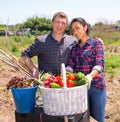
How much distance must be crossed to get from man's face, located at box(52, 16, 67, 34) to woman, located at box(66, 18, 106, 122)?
23 centimetres

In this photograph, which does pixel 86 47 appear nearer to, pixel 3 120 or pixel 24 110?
pixel 24 110

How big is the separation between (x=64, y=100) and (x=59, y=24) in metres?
0.95

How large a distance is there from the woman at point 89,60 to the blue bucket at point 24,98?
42cm

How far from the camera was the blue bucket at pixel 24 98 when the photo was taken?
2.91 metres

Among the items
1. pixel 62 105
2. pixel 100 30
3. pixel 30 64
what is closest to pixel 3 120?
pixel 30 64

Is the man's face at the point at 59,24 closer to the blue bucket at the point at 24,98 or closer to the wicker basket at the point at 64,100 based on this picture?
the blue bucket at the point at 24,98

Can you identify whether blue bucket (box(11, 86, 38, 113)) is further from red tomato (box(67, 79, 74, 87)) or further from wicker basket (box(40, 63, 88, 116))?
red tomato (box(67, 79, 74, 87))

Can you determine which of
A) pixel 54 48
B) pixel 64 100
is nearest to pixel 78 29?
pixel 54 48

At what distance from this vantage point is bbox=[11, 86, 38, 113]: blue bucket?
2906mm

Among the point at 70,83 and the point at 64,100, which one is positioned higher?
the point at 70,83

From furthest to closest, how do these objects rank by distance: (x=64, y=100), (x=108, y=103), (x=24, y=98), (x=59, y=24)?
(x=108, y=103) < (x=59, y=24) < (x=24, y=98) < (x=64, y=100)

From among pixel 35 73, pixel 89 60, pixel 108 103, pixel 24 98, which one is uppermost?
pixel 89 60

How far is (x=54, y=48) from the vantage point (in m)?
3.33

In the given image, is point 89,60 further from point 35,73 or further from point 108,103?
point 108,103
